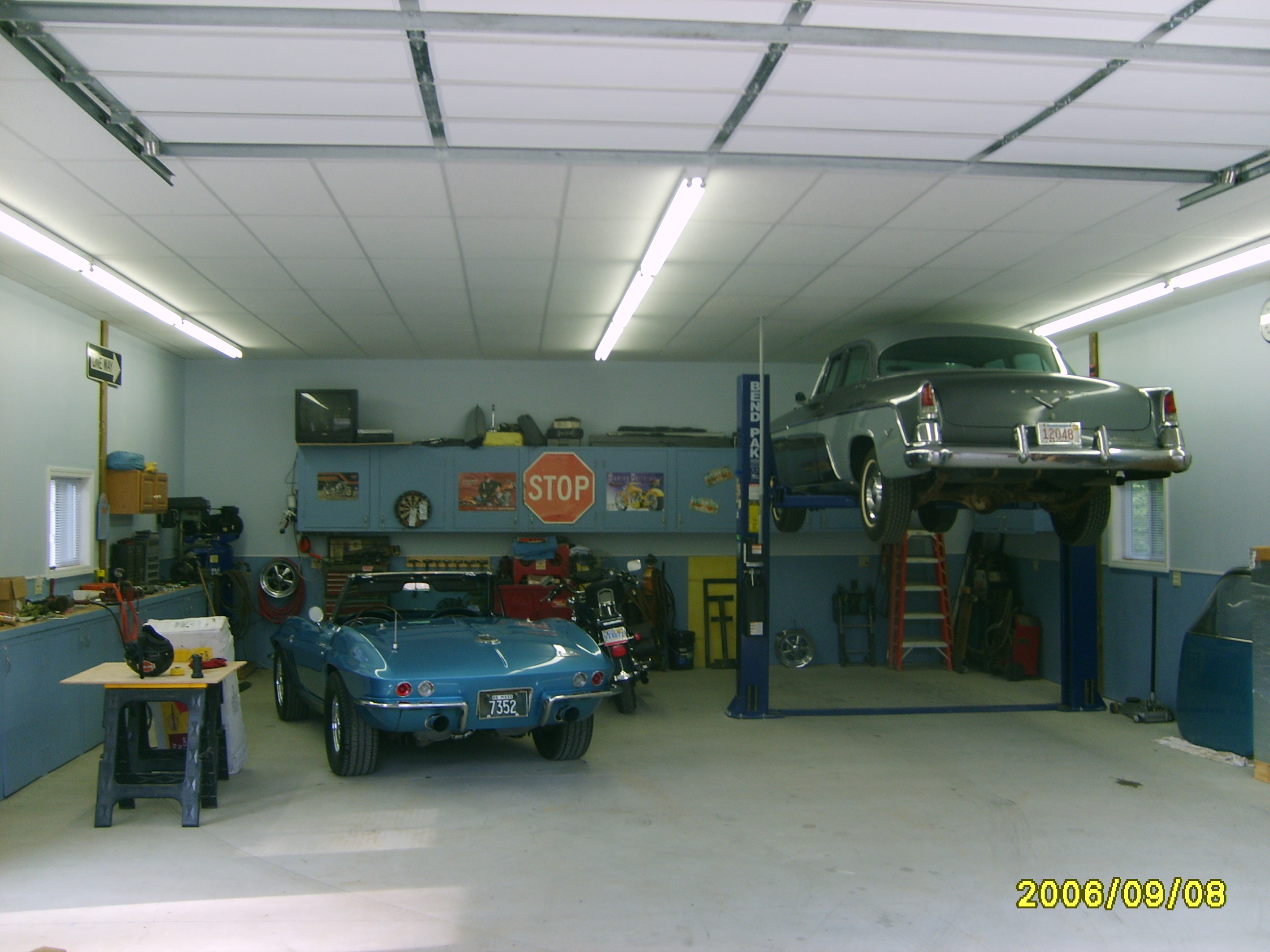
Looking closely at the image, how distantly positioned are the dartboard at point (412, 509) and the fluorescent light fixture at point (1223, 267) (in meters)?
7.02

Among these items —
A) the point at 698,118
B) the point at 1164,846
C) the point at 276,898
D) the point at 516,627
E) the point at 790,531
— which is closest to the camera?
the point at 276,898

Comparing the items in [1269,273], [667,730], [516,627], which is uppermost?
[1269,273]

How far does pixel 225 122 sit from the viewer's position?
13.7 ft

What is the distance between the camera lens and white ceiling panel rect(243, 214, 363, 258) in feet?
18.0

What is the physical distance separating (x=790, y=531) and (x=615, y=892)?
582 centimetres

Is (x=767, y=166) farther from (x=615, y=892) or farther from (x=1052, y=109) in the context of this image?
(x=615, y=892)

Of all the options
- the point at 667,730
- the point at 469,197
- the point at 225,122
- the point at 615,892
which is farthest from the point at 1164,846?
the point at 225,122

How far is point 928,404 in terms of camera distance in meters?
5.24

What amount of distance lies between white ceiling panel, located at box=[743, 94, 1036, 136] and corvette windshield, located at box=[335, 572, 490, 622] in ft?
12.8

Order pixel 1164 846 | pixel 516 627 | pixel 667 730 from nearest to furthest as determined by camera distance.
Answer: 1. pixel 1164 846
2. pixel 516 627
3. pixel 667 730

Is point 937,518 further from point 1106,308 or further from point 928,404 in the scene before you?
point 1106,308

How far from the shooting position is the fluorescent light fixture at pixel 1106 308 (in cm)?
688

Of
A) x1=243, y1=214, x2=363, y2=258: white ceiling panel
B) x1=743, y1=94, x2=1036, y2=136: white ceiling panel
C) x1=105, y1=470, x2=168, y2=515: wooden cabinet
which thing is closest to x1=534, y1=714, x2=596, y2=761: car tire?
x1=243, y1=214, x2=363, y2=258: white ceiling panel

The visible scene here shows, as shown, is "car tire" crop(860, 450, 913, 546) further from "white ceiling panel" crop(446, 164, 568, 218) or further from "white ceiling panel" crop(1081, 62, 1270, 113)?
"white ceiling panel" crop(446, 164, 568, 218)
